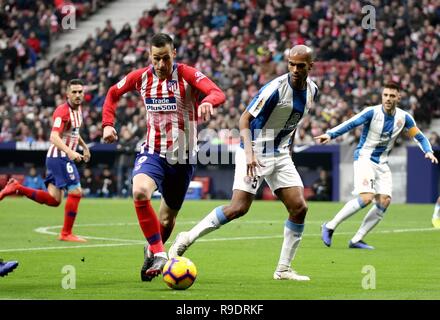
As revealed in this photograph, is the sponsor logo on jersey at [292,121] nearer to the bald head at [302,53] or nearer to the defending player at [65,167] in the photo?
the bald head at [302,53]

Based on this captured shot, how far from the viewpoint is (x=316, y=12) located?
33.9 meters

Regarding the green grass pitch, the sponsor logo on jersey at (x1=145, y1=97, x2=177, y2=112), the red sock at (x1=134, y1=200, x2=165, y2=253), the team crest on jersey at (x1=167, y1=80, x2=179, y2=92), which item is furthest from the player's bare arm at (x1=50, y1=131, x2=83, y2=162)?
the red sock at (x1=134, y1=200, x2=165, y2=253)

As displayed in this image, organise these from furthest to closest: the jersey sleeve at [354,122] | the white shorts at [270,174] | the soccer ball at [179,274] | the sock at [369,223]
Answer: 1. the sock at [369,223]
2. the jersey sleeve at [354,122]
3. the white shorts at [270,174]
4. the soccer ball at [179,274]

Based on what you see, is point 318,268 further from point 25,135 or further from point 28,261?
point 25,135

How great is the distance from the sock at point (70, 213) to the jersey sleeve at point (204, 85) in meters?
6.23

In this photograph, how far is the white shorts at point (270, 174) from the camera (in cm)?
1055

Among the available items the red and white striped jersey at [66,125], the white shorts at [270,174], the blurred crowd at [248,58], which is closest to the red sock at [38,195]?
the red and white striped jersey at [66,125]

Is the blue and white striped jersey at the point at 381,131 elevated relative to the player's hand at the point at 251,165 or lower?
elevated

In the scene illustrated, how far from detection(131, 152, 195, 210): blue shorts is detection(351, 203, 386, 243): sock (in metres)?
4.81

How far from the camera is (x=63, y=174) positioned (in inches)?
653

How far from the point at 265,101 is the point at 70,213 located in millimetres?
6563

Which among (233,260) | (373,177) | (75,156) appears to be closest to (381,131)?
(373,177)
